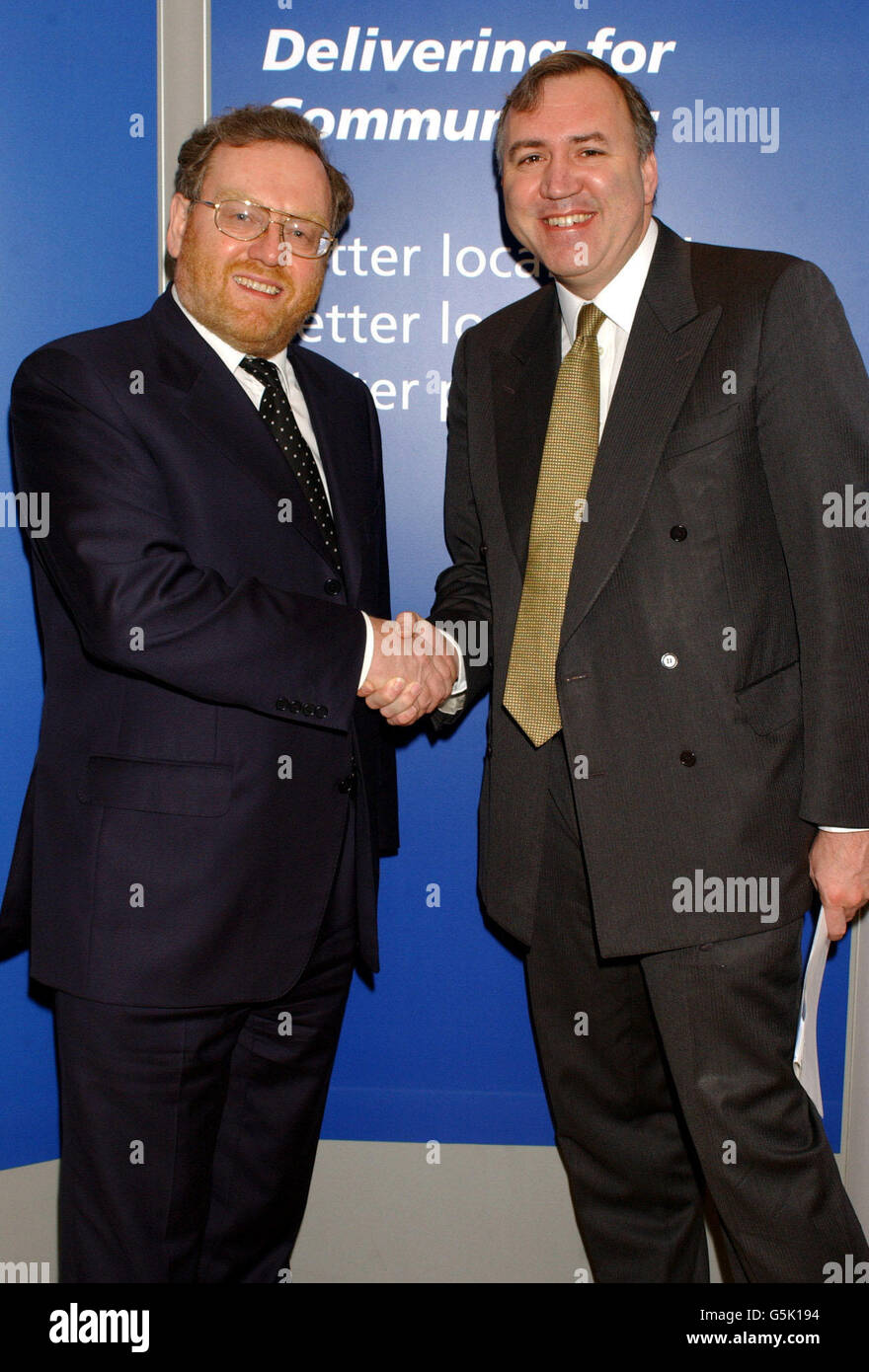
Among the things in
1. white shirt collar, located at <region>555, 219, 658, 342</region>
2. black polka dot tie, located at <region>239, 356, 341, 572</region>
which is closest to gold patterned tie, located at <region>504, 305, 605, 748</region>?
white shirt collar, located at <region>555, 219, 658, 342</region>

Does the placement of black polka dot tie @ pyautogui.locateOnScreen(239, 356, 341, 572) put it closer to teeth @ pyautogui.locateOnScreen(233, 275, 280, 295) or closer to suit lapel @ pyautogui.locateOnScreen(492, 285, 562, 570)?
teeth @ pyautogui.locateOnScreen(233, 275, 280, 295)

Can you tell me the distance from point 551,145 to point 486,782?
4.06ft

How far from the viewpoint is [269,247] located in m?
2.12

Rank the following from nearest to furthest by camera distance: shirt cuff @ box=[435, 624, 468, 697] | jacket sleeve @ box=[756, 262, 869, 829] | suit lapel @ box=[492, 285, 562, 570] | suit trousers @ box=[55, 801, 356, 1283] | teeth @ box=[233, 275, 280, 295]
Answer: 1. jacket sleeve @ box=[756, 262, 869, 829]
2. suit trousers @ box=[55, 801, 356, 1283]
3. teeth @ box=[233, 275, 280, 295]
4. suit lapel @ box=[492, 285, 562, 570]
5. shirt cuff @ box=[435, 624, 468, 697]

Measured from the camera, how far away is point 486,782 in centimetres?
244

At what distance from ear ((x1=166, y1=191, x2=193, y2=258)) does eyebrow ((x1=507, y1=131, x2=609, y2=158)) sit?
62cm

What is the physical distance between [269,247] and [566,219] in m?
0.54

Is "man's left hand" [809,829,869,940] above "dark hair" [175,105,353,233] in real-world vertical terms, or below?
below

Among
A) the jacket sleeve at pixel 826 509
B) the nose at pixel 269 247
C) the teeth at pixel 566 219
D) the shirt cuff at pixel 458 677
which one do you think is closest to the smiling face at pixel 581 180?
the teeth at pixel 566 219

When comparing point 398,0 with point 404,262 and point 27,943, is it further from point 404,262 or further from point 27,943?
point 27,943

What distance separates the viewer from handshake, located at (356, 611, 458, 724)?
2.14m

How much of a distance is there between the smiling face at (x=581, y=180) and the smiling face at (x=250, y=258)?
41 centimetres

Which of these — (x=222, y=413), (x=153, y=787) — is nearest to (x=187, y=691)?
(x=153, y=787)

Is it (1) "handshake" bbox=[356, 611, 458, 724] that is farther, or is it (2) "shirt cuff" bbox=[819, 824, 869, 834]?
(1) "handshake" bbox=[356, 611, 458, 724]
